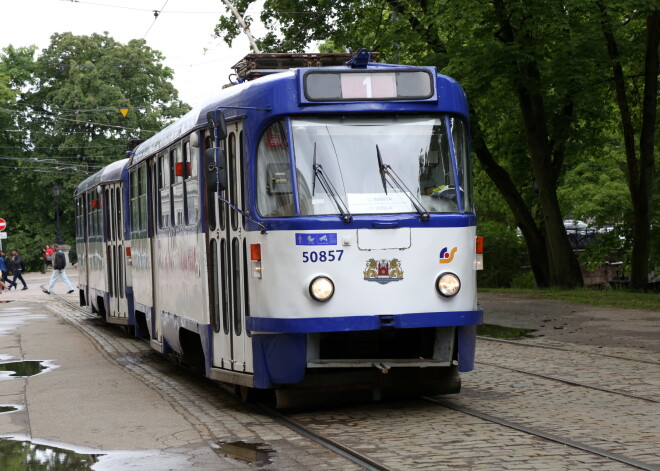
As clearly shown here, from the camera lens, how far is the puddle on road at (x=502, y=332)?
57.6 ft

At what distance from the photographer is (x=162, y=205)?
13969mm

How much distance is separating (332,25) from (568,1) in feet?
29.4

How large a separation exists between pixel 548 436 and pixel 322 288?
2187 millimetres

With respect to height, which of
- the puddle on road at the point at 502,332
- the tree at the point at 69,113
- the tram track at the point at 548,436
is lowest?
the puddle on road at the point at 502,332

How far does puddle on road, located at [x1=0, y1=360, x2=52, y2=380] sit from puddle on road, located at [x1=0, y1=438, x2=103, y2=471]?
17.9 feet

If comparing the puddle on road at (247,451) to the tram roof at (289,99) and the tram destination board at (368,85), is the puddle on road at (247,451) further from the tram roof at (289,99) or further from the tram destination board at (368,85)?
the tram destination board at (368,85)

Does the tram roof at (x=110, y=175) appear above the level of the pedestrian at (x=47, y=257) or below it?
above

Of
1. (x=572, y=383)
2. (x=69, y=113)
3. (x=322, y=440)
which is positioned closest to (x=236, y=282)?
(x=322, y=440)

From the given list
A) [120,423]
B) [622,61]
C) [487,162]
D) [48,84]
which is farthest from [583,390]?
[48,84]

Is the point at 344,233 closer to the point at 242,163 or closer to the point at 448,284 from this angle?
the point at 448,284

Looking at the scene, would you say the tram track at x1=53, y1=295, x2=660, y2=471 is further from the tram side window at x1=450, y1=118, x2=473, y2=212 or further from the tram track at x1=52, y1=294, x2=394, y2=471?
the tram side window at x1=450, y1=118, x2=473, y2=212

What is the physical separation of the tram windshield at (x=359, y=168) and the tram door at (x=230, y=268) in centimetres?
49

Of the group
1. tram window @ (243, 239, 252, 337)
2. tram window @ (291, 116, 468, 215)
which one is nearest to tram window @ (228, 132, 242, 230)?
tram window @ (243, 239, 252, 337)

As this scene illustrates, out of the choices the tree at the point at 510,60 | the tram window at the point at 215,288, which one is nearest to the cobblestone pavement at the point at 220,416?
the tram window at the point at 215,288
